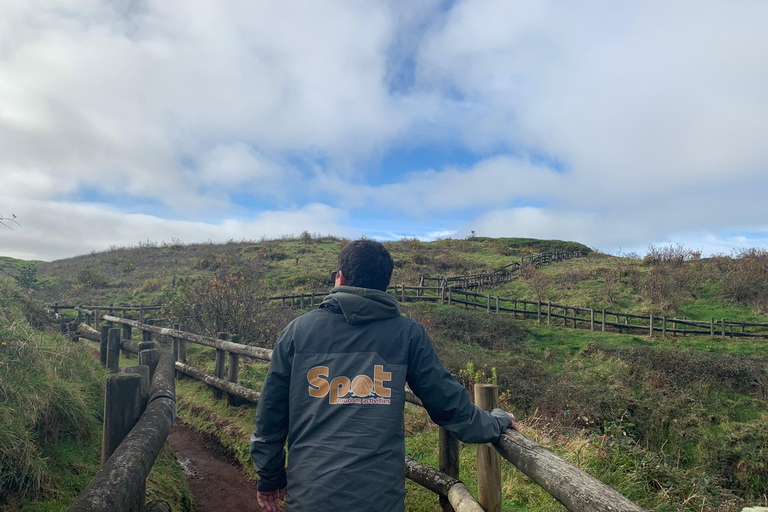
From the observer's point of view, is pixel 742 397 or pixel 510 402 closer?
pixel 510 402

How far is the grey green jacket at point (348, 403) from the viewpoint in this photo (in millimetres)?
1957

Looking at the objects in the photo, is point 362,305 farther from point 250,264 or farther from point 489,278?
point 489,278

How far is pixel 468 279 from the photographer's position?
28875 mm

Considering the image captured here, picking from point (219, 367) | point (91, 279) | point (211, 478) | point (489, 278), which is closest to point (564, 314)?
point (489, 278)

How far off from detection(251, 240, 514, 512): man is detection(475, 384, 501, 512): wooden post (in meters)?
0.59

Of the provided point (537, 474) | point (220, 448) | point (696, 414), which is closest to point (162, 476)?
point (220, 448)

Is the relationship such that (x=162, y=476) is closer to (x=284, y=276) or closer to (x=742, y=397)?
(x=742, y=397)

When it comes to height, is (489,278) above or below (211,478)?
above

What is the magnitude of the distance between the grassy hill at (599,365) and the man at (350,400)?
2.33 m

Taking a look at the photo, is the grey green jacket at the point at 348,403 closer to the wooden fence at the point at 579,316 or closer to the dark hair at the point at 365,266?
the dark hair at the point at 365,266

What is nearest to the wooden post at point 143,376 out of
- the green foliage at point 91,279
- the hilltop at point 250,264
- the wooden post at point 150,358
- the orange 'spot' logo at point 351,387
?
the wooden post at point 150,358

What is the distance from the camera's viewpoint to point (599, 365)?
45.1 feet

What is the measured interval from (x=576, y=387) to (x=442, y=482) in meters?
9.06

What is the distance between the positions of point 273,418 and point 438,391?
841 mm
